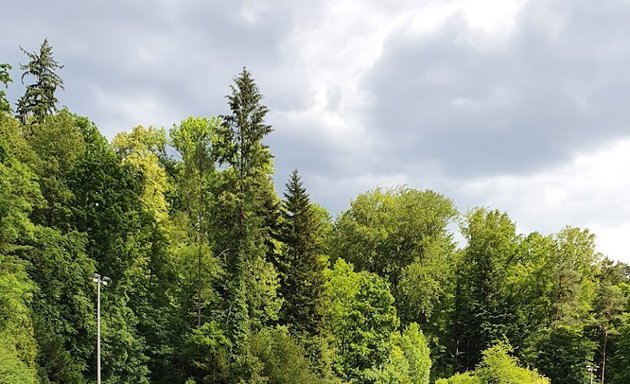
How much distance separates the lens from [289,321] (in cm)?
3794

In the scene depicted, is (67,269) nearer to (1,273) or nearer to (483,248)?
(1,273)

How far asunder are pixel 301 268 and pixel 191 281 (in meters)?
7.21

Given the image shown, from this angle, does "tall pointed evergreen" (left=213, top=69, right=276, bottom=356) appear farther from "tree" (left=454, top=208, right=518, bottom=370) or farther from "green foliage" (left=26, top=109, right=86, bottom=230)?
"tree" (left=454, top=208, right=518, bottom=370)

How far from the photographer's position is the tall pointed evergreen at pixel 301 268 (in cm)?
3791

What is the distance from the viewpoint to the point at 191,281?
36.1 m

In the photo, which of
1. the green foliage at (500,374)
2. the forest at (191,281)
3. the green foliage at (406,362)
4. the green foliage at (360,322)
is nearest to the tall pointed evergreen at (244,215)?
the forest at (191,281)

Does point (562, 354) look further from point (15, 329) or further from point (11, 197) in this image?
point (11, 197)

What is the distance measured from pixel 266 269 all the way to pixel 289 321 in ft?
12.9

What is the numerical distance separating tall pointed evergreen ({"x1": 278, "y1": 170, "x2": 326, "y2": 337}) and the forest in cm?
9

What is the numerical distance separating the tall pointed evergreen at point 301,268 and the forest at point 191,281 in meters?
0.09

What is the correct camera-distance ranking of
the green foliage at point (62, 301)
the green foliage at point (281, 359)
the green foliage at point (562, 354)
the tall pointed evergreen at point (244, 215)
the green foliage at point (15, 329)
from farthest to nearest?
the green foliage at point (562, 354) → the tall pointed evergreen at point (244, 215) → the green foliage at point (281, 359) → the green foliage at point (62, 301) → the green foliage at point (15, 329)

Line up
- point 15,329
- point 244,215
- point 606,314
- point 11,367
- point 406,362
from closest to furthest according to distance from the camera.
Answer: point 11,367
point 15,329
point 244,215
point 406,362
point 606,314

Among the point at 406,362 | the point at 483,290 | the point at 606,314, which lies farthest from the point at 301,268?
the point at 606,314

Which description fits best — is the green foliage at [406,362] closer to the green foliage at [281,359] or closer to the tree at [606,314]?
the green foliage at [281,359]
